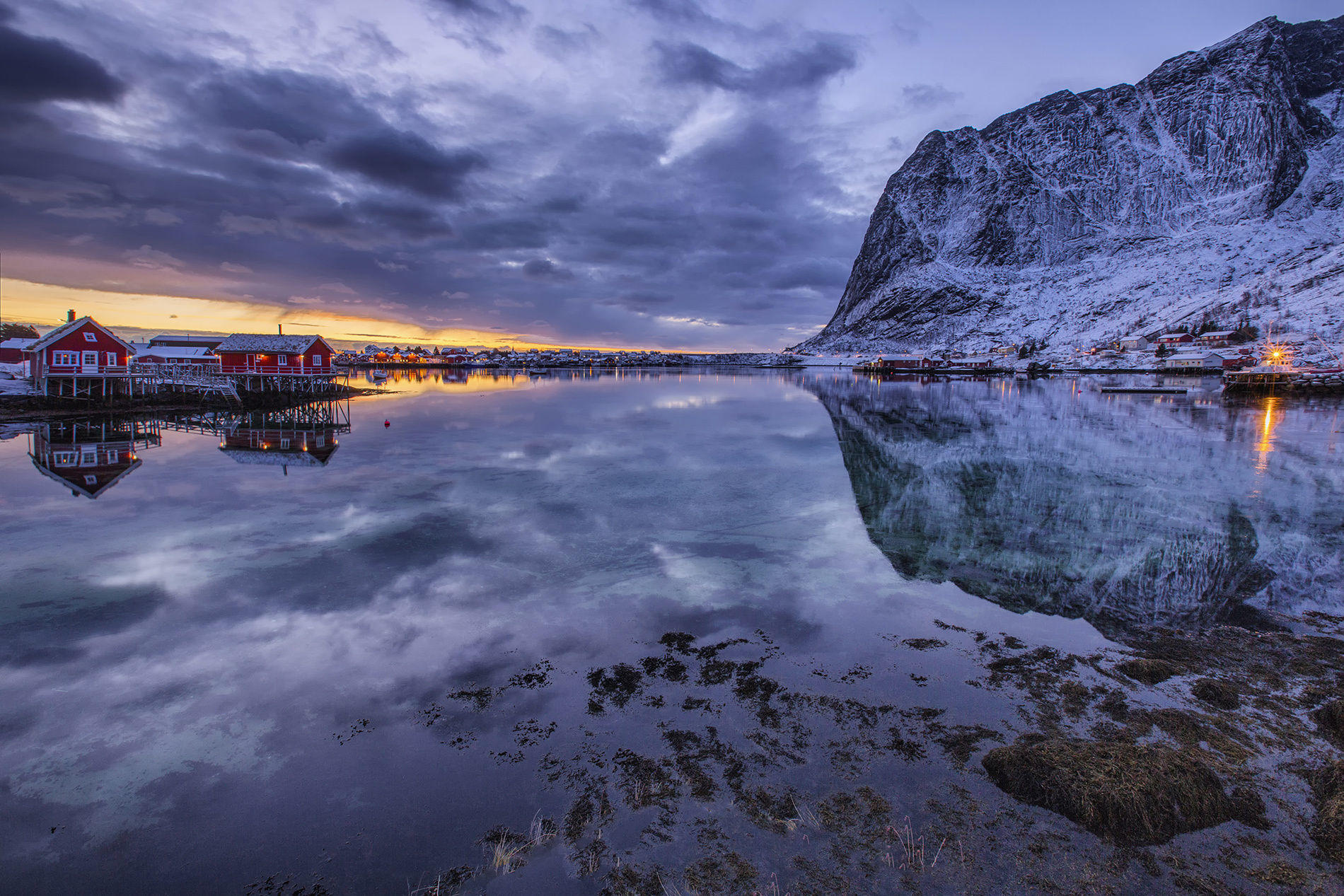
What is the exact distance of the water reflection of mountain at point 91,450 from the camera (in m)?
21.0

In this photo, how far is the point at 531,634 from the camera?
31.7 ft

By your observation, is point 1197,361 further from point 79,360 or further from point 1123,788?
point 79,360

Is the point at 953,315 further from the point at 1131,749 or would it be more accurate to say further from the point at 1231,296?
the point at 1131,749

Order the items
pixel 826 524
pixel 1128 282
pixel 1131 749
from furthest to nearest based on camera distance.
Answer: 1. pixel 1128 282
2. pixel 826 524
3. pixel 1131 749

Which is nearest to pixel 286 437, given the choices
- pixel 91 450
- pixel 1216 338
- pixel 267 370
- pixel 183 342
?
pixel 91 450

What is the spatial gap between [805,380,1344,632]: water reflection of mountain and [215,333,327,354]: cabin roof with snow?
54.0 meters

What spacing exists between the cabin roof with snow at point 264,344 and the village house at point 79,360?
9.24 meters

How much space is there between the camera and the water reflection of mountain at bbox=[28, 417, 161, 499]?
69.0 ft

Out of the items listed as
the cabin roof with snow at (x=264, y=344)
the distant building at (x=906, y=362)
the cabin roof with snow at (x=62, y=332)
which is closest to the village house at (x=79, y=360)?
the cabin roof with snow at (x=62, y=332)

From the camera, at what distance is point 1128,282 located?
157875 millimetres

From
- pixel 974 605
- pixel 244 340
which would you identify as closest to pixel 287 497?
pixel 974 605

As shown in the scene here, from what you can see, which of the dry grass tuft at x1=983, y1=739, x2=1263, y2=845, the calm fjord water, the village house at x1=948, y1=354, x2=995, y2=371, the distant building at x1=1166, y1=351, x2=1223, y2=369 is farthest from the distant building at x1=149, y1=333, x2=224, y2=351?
the distant building at x1=1166, y1=351, x2=1223, y2=369

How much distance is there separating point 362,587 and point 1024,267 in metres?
232

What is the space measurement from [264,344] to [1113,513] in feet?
225
